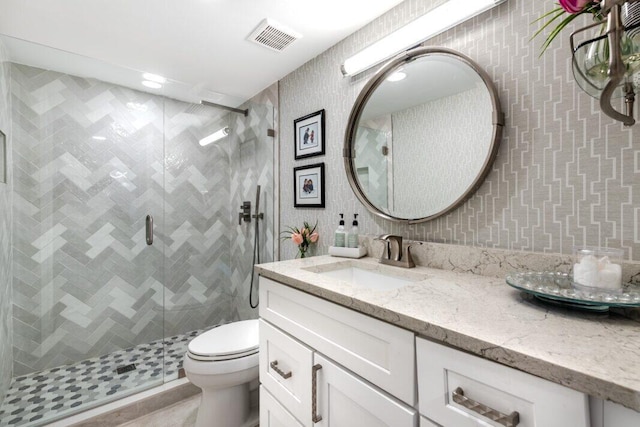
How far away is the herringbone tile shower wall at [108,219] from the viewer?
2.01m

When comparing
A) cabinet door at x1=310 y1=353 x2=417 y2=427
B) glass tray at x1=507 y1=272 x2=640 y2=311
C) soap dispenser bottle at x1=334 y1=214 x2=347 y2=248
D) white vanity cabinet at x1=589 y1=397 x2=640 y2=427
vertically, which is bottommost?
cabinet door at x1=310 y1=353 x2=417 y2=427

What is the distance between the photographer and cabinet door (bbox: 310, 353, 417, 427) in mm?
736

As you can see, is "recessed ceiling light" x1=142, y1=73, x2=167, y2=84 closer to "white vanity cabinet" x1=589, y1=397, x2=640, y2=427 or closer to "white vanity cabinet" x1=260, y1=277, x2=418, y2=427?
"white vanity cabinet" x1=260, y1=277, x2=418, y2=427

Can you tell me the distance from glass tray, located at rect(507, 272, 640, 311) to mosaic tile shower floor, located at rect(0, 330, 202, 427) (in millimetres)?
2218

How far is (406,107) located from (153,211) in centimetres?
218

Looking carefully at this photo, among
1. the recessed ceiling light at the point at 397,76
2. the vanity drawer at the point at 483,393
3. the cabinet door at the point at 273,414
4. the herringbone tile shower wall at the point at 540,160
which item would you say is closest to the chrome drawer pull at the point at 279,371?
the cabinet door at the point at 273,414

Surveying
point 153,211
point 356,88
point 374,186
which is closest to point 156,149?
point 153,211

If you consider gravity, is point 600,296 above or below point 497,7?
below

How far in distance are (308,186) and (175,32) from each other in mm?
1222

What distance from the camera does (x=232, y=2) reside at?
4.76ft

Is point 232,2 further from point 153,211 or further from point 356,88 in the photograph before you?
point 153,211

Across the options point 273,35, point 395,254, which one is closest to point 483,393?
point 395,254

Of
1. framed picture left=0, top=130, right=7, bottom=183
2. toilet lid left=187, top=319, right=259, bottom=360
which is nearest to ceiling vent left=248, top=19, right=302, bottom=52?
framed picture left=0, top=130, right=7, bottom=183

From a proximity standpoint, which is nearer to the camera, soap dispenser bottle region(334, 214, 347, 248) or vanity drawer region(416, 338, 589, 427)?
vanity drawer region(416, 338, 589, 427)
